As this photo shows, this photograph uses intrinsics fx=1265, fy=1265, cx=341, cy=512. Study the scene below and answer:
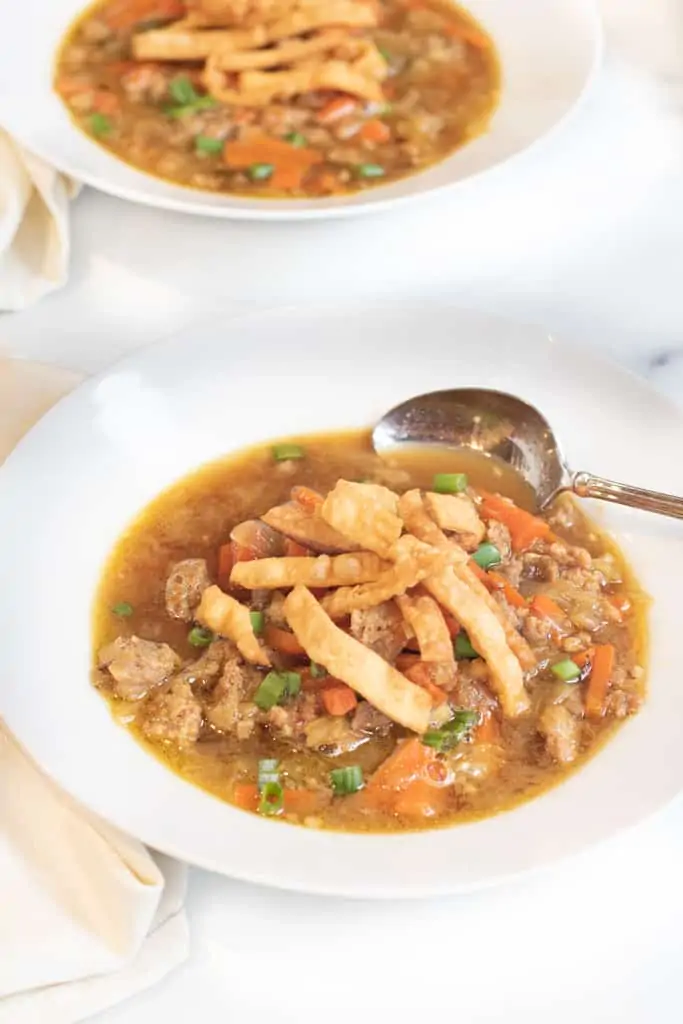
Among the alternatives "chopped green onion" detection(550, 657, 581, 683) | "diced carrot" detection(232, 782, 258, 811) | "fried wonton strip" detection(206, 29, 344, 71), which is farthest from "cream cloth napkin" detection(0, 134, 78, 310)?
"chopped green onion" detection(550, 657, 581, 683)

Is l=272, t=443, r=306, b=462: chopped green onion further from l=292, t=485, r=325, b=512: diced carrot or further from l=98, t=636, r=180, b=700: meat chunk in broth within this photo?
l=98, t=636, r=180, b=700: meat chunk in broth

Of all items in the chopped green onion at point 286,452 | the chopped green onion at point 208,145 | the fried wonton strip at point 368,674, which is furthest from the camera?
the chopped green onion at point 208,145

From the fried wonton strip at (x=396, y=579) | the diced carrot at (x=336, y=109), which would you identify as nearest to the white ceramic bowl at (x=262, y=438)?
the fried wonton strip at (x=396, y=579)

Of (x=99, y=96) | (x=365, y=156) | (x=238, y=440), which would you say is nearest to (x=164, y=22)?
(x=99, y=96)

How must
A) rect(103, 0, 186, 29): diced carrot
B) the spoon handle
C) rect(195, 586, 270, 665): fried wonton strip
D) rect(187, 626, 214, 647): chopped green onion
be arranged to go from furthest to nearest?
rect(103, 0, 186, 29): diced carrot → the spoon handle → rect(187, 626, 214, 647): chopped green onion → rect(195, 586, 270, 665): fried wonton strip

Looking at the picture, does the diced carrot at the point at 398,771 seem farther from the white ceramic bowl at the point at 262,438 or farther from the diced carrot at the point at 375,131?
the diced carrot at the point at 375,131
